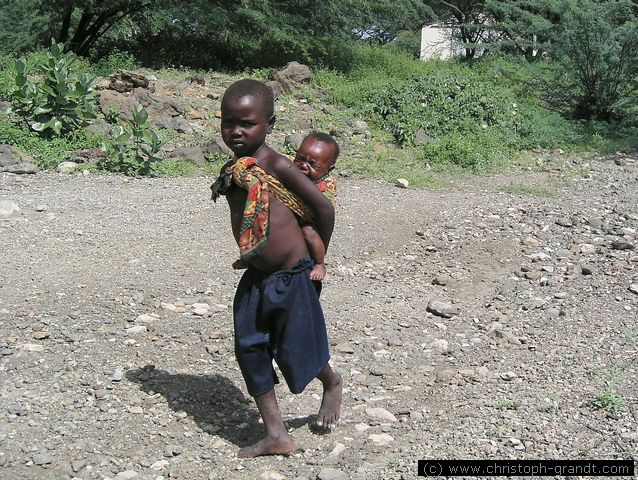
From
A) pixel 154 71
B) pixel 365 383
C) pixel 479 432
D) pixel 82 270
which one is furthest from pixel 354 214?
pixel 154 71

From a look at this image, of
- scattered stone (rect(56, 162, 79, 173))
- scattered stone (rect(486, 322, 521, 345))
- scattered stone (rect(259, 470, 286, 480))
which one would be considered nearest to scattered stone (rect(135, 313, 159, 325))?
scattered stone (rect(259, 470, 286, 480))

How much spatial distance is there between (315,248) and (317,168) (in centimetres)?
30

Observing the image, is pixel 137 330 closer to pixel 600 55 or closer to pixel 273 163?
pixel 273 163

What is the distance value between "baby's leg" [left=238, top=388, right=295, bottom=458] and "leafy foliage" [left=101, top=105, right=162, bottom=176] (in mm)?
4441

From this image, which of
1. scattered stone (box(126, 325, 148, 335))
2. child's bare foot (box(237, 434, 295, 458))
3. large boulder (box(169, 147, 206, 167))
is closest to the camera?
child's bare foot (box(237, 434, 295, 458))

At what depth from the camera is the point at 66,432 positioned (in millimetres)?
3146

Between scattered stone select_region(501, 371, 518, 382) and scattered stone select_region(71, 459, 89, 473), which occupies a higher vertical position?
scattered stone select_region(501, 371, 518, 382)

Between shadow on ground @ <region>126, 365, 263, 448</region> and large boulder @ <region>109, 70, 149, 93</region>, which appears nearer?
shadow on ground @ <region>126, 365, 263, 448</region>

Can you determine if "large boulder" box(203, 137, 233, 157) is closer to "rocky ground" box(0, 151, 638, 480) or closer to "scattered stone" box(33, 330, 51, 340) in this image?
"rocky ground" box(0, 151, 638, 480)

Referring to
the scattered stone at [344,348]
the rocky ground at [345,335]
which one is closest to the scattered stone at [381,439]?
the rocky ground at [345,335]

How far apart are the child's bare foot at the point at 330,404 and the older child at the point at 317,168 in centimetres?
48

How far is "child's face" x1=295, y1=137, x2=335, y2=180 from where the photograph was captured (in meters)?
2.88

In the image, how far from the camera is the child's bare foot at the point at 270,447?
2.98 meters

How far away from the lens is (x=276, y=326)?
2.95 meters
